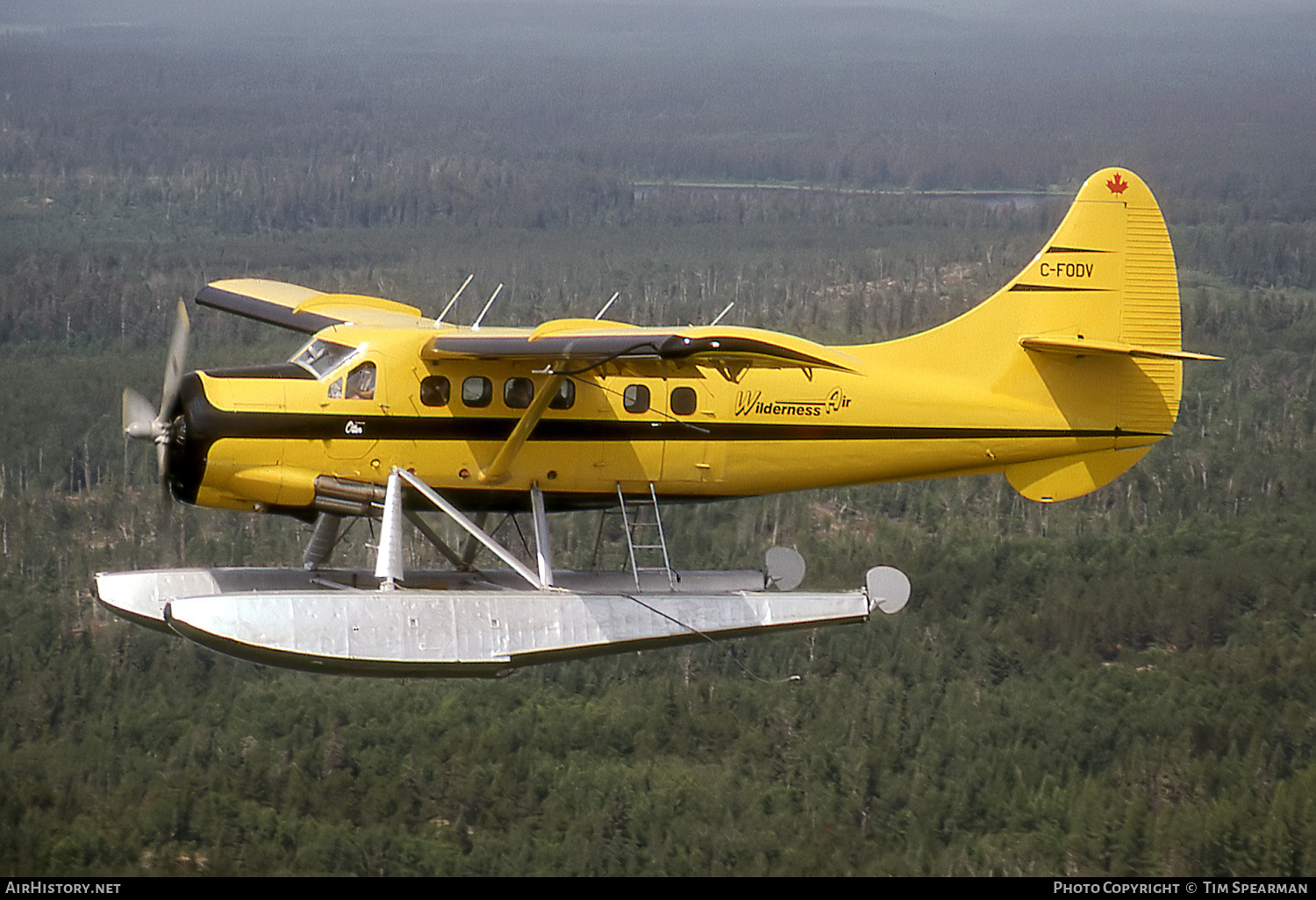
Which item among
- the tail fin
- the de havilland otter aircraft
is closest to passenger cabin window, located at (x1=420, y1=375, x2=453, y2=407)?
the de havilland otter aircraft

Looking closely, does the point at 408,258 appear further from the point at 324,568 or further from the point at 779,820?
the point at 324,568

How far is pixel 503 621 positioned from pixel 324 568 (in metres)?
3.14

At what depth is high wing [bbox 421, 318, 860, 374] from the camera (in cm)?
1742

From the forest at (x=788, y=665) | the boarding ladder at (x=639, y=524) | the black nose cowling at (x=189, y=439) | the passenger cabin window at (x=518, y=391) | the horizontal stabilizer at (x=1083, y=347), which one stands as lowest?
the forest at (x=788, y=665)

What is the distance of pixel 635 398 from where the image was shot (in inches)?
807

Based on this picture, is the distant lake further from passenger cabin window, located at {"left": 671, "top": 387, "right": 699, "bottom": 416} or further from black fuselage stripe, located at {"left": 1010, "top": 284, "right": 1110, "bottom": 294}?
passenger cabin window, located at {"left": 671, "top": 387, "right": 699, "bottom": 416}

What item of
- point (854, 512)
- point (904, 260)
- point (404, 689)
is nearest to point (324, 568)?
point (404, 689)

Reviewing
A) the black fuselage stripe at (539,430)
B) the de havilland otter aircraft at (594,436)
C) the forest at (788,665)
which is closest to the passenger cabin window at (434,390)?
the de havilland otter aircraft at (594,436)

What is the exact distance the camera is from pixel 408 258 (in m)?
142

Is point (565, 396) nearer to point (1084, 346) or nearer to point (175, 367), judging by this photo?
point (175, 367)

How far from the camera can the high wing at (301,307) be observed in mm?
22000

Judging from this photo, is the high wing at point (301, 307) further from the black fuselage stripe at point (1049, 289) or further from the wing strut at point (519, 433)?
the black fuselage stripe at point (1049, 289)

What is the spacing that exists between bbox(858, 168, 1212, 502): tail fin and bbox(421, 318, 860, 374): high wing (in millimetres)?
2810

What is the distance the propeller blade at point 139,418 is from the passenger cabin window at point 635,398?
5212mm
